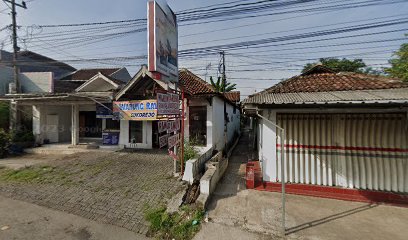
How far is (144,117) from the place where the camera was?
1032 cm

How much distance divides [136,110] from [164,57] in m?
5.36

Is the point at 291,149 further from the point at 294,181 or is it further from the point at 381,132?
the point at 381,132

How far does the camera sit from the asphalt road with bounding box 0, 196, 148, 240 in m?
4.29

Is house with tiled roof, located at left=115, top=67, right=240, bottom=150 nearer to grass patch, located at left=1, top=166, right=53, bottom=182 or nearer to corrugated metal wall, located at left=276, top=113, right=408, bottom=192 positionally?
grass patch, located at left=1, top=166, right=53, bottom=182

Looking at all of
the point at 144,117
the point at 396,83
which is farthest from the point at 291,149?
the point at 144,117

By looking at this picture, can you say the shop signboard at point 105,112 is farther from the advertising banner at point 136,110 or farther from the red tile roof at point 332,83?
the red tile roof at point 332,83

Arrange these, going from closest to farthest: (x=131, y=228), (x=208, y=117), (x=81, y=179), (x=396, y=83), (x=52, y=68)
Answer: (x=131, y=228) → (x=396, y=83) → (x=81, y=179) → (x=208, y=117) → (x=52, y=68)

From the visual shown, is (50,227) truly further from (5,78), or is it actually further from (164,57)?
(5,78)

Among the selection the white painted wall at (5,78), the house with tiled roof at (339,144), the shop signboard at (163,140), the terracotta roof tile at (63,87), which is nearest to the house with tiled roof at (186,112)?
the shop signboard at (163,140)

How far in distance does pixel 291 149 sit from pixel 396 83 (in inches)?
154

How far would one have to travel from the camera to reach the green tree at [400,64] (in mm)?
10664

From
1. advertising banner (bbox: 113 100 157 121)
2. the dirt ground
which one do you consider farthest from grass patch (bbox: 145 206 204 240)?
advertising banner (bbox: 113 100 157 121)

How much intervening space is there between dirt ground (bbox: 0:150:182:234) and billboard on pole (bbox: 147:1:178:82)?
3732 mm

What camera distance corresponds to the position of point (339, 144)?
592cm
